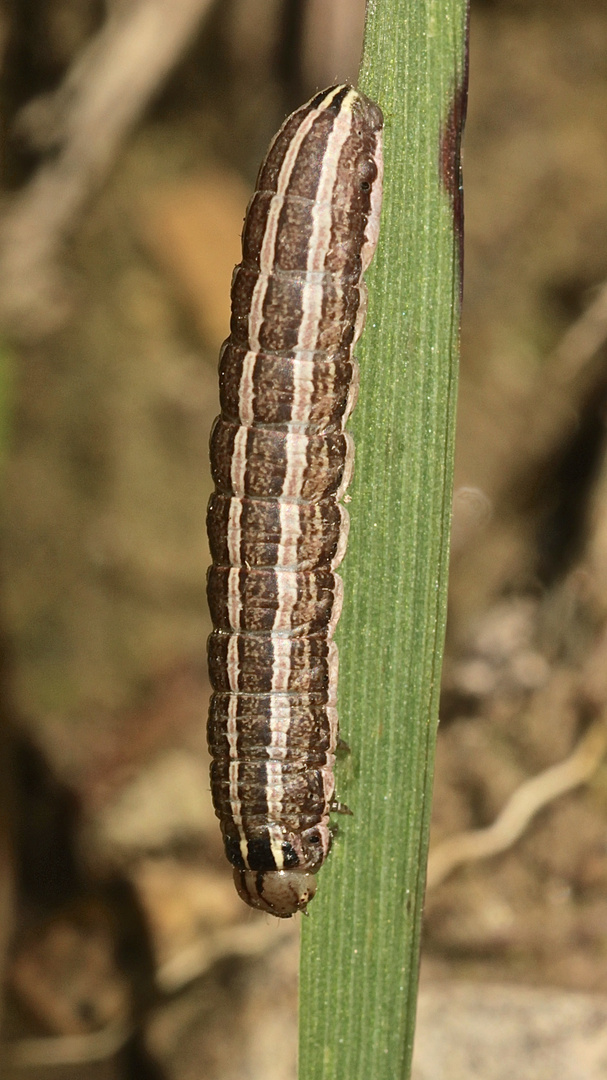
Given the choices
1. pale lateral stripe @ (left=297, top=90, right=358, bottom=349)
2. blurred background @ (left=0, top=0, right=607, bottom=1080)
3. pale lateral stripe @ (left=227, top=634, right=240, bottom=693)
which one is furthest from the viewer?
blurred background @ (left=0, top=0, right=607, bottom=1080)

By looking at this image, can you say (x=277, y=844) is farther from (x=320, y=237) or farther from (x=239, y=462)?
(x=320, y=237)

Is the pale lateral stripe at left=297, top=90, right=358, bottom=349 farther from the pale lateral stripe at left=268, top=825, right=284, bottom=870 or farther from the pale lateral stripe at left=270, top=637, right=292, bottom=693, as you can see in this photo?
the pale lateral stripe at left=268, top=825, right=284, bottom=870

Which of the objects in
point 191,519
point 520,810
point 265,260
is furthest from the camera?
point 191,519

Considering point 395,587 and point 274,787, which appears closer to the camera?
point 395,587

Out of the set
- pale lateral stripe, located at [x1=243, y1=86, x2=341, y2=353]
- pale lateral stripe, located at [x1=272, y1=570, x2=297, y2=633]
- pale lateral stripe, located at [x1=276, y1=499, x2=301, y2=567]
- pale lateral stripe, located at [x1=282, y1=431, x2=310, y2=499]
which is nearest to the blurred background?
pale lateral stripe, located at [x1=272, y1=570, x2=297, y2=633]

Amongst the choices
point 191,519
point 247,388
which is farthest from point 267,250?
point 191,519

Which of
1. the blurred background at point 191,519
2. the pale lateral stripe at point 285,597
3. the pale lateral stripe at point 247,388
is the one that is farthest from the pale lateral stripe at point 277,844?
the blurred background at point 191,519

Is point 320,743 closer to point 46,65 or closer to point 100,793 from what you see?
point 100,793

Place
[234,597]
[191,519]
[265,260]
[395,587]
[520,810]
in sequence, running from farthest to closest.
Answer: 1. [191,519]
2. [520,810]
3. [234,597]
4. [265,260]
5. [395,587]
